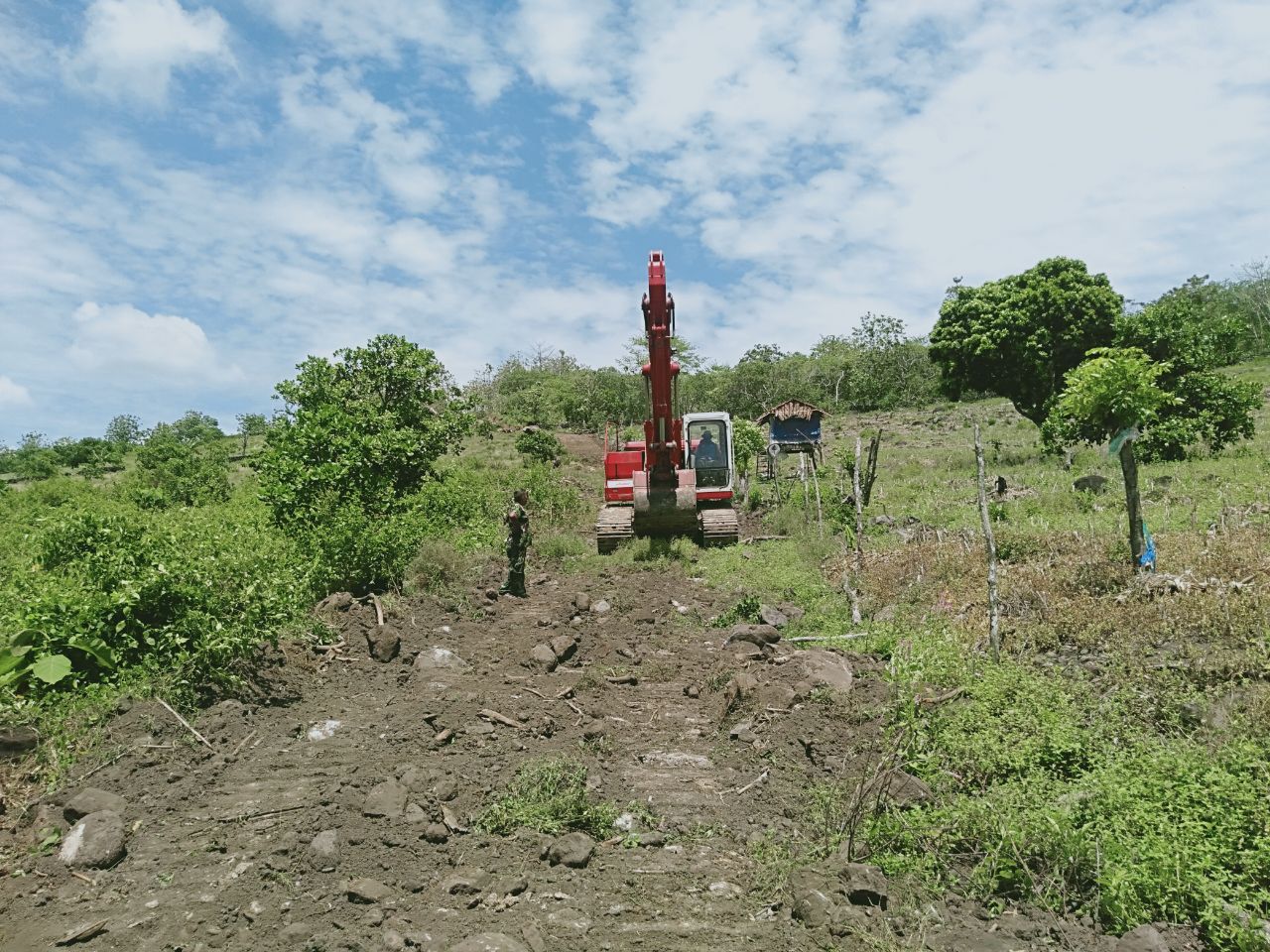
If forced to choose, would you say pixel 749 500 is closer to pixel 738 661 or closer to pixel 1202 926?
pixel 738 661

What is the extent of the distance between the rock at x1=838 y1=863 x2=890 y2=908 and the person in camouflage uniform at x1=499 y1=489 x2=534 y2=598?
7.43m

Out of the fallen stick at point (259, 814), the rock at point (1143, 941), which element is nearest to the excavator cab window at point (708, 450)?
the fallen stick at point (259, 814)

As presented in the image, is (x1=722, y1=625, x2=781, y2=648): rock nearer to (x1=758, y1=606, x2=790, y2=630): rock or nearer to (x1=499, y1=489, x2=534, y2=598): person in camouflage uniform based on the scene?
(x1=758, y1=606, x2=790, y2=630): rock

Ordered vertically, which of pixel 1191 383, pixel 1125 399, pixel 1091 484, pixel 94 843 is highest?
pixel 1191 383

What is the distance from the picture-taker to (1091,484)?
49.4 ft

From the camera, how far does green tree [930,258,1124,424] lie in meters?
22.8

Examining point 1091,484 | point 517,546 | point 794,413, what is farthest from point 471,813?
point 794,413

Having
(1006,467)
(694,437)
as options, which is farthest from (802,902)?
(1006,467)

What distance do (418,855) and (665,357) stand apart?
8.54 meters

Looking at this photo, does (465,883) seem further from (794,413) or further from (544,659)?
(794,413)

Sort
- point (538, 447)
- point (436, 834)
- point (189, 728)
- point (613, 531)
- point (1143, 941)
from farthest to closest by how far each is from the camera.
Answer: point (538, 447) → point (613, 531) → point (189, 728) → point (436, 834) → point (1143, 941)

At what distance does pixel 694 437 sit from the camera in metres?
15.8

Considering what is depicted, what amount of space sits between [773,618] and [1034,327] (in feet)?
60.0

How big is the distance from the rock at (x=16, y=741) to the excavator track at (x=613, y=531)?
30.8 feet
